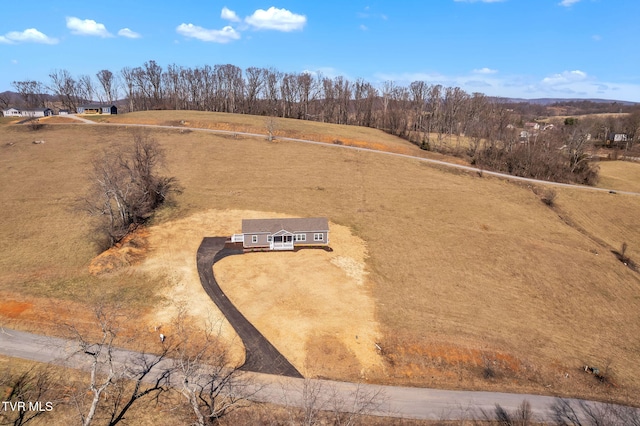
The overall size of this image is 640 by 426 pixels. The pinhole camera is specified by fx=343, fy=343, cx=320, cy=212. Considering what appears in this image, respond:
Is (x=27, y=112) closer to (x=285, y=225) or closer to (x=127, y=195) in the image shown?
(x=127, y=195)

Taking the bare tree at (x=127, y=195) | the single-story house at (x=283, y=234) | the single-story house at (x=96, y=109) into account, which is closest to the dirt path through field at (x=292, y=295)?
the single-story house at (x=283, y=234)

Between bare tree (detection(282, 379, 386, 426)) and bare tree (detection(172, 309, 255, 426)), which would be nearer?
bare tree (detection(282, 379, 386, 426))

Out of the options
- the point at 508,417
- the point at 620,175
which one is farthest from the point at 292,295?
the point at 620,175

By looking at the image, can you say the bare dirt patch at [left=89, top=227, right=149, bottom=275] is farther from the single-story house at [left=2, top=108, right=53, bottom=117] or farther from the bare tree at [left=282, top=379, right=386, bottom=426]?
the single-story house at [left=2, top=108, right=53, bottom=117]

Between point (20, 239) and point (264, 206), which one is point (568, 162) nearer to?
point (264, 206)

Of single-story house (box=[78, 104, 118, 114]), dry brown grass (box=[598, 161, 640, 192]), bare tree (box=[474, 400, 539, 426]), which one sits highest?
single-story house (box=[78, 104, 118, 114])

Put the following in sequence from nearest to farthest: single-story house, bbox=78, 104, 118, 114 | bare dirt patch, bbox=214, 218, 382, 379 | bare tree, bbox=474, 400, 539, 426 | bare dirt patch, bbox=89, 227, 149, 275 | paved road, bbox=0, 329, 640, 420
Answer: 1. bare tree, bbox=474, 400, 539, 426
2. paved road, bbox=0, 329, 640, 420
3. bare dirt patch, bbox=214, 218, 382, 379
4. bare dirt patch, bbox=89, 227, 149, 275
5. single-story house, bbox=78, 104, 118, 114

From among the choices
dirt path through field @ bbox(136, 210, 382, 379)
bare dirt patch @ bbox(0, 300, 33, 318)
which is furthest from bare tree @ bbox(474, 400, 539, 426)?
bare dirt patch @ bbox(0, 300, 33, 318)
